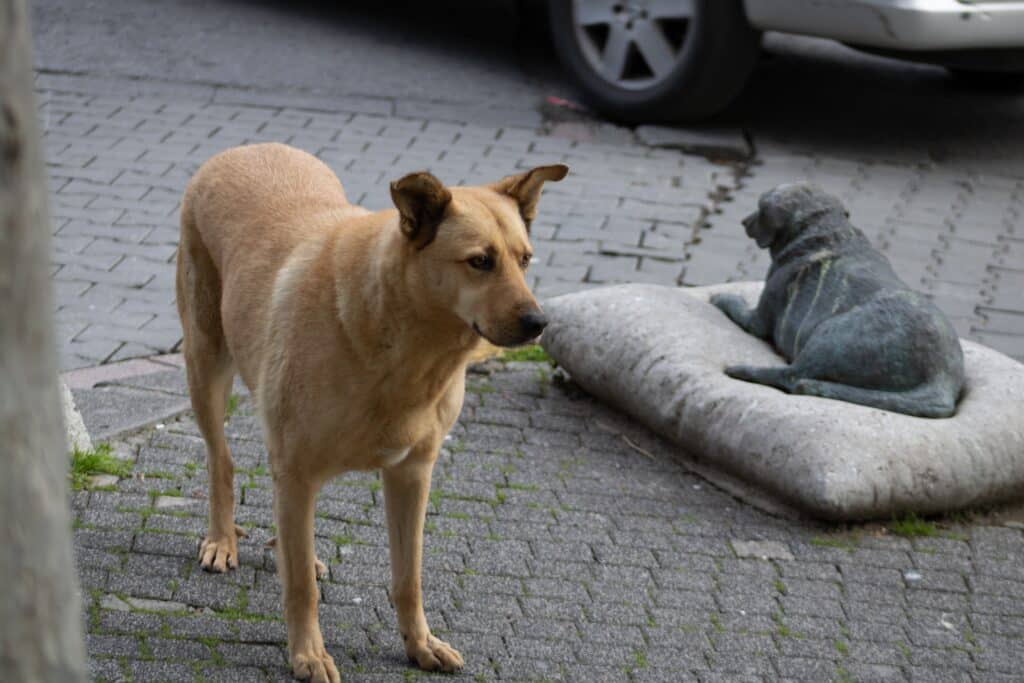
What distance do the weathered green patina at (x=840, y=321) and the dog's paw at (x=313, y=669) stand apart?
2429 mm

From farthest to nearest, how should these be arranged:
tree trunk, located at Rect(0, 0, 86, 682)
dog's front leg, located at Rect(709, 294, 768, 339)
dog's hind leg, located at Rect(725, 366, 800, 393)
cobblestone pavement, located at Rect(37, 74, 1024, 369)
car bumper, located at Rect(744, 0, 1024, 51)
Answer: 1. car bumper, located at Rect(744, 0, 1024, 51)
2. cobblestone pavement, located at Rect(37, 74, 1024, 369)
3. dog's front leg, located at Rect(709, 294, 768, 339)
4. dog's hind leg, located at Rect(725, 366, 800, 393)
5. tree trunk, located at Rect(0, 0, 86, 682)

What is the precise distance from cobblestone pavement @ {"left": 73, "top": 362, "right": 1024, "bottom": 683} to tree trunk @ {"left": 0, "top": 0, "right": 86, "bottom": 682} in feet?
7.47

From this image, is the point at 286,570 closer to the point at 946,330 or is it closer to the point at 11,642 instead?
the point at 11,642

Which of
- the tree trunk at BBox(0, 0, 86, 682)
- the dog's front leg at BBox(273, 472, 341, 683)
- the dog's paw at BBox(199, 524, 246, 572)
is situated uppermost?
the tree trunk at BBox(0, 0, 86, 682)

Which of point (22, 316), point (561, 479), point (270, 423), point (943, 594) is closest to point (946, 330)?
point (943, 594)

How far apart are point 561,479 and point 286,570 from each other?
1.70 m

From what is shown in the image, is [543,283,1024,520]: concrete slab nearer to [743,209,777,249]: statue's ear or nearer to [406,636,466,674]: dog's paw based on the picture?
[743,209,777,249]: statue's ear

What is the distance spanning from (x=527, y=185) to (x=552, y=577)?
1516 mm

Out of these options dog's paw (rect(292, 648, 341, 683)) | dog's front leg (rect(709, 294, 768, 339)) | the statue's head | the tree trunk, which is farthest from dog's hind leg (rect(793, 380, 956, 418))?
the tree trunk

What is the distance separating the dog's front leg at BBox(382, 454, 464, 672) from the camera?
3984mm

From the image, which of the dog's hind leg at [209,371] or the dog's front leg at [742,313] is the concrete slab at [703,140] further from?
the dog's hind leg at [209,371]

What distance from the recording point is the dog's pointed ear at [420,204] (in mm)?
3389

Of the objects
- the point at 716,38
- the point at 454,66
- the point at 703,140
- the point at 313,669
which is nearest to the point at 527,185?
the point at 313,669

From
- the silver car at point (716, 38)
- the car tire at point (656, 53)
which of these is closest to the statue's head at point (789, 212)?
the silver car at point (716, 38)
